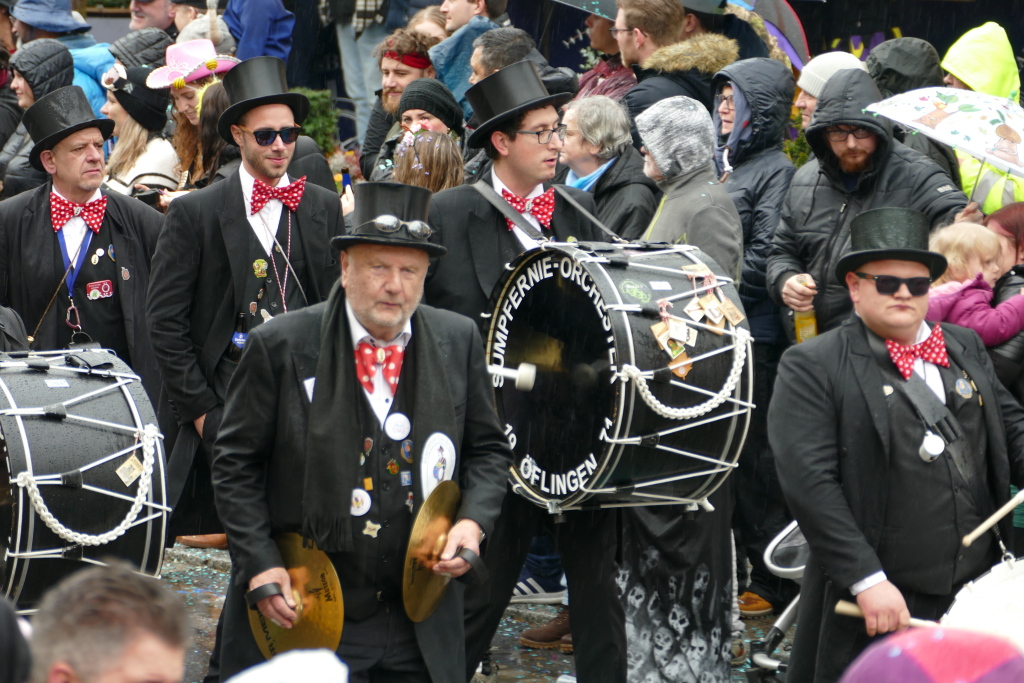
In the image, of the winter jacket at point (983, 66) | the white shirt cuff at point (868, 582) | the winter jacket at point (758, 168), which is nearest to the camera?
the white shirt cuff at point (868, 582)

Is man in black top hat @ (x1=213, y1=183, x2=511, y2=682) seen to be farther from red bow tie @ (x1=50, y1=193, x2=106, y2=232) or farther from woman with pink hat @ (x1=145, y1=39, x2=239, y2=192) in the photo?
woman with pink hat @ (x1=145, y1=39, x2=239, y2=192)

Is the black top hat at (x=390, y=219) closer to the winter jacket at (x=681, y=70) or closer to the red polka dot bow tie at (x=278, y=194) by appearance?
the red polka dot bow tie at (x=278, y=194)

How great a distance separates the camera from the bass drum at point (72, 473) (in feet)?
16.2

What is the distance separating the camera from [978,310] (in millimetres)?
5516

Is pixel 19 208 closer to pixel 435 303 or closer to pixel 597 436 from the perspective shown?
pixel 435 303

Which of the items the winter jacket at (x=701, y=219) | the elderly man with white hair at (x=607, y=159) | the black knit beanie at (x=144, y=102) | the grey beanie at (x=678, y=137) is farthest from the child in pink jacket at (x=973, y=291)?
the black knit beanie at (x=144, y=102)

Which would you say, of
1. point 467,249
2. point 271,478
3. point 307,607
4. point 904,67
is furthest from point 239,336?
point 904,67

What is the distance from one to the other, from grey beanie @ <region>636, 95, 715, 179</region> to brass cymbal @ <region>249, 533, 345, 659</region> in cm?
280

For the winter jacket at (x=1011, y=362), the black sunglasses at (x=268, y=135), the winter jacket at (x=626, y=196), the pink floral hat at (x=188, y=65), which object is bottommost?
the winter jacket at (x=1011, y=362)

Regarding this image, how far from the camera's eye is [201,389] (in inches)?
228

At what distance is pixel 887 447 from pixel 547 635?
100 inches

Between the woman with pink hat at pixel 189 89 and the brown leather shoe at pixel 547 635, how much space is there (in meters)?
3.20

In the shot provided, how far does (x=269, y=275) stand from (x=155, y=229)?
1256 millimetres

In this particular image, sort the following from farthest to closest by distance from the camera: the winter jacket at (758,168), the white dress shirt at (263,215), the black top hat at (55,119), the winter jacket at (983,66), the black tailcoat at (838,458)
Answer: the winter jacket at (983,66), the winter jacket at (758,168), the black top hat at (55,119), the white dress shirt at (263,215), the black tailcoat at (838,458)
